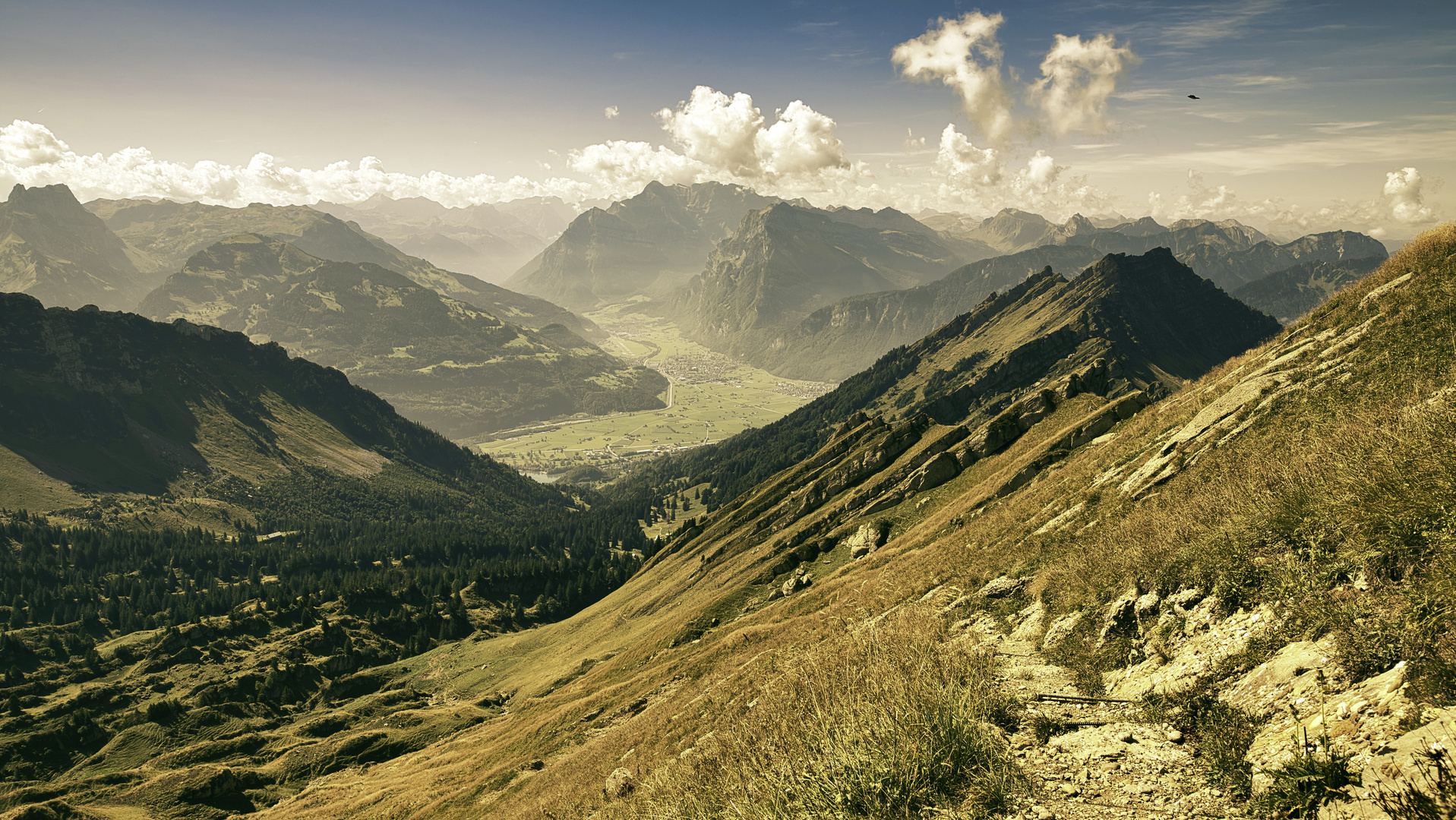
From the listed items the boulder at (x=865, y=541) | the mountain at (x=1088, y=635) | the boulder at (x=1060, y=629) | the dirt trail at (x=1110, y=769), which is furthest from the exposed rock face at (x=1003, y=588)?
the boulder at (x=865, y=541)

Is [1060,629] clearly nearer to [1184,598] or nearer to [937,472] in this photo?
[1184,598]

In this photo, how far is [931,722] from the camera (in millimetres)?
9648

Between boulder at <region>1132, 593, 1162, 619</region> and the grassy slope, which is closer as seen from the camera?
the grassy slope

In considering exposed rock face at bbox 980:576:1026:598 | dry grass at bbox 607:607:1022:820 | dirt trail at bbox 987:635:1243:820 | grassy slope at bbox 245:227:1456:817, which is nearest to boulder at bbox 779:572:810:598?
grassy slope at bbox 245:227:1456:817

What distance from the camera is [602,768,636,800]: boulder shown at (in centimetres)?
2139

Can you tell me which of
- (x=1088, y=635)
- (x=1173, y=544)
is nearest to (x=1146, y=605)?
(x=1088, y=635)

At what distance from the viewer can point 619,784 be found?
22219 mm

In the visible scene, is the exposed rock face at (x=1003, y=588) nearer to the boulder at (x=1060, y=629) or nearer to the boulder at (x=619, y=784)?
the boulder at (x=1060, y=629)

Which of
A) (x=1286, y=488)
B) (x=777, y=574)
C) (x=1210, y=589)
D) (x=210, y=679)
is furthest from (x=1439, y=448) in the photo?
(x=210, y=679)

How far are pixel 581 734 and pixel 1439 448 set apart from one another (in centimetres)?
4330

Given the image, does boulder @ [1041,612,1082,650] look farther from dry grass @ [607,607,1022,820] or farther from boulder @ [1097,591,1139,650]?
dry grass @ [607,607,1022,820]

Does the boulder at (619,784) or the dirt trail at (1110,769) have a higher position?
the dirt trail at (1110,769)

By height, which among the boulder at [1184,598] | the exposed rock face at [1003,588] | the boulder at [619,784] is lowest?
the boulder at [619,784]

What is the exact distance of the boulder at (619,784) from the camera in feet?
70.2
